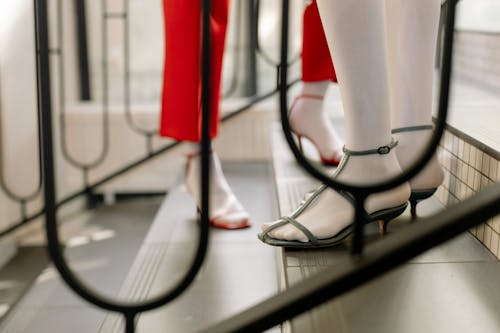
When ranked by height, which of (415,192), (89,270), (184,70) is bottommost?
(89,270)

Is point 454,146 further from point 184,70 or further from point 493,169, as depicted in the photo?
point 184,70

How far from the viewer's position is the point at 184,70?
1420mm

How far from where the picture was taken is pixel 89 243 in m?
2.55

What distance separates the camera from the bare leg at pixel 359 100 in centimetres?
89

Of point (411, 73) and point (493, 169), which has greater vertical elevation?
point (411, 73)

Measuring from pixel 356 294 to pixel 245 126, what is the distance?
208 centimetres

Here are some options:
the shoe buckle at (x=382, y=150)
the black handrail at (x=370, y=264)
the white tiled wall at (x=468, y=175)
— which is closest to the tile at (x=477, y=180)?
the white tiled wall at (x=468, y=175)

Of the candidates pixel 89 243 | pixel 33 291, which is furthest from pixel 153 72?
pixel 33 291

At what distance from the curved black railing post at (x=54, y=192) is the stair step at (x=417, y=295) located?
28 cm

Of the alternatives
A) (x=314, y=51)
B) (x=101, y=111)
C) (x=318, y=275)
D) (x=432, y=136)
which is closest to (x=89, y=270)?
(x=101, y=111)

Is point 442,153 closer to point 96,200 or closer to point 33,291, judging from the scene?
point 33,291

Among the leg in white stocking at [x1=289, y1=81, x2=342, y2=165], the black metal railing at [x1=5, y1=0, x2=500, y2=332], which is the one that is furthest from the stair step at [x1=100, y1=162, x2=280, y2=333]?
the black metal railing at [x1=5, y1=0, x2=500, y2=332]

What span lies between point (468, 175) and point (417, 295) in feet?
1.34

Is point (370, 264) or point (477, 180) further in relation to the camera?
point (477, 180)
